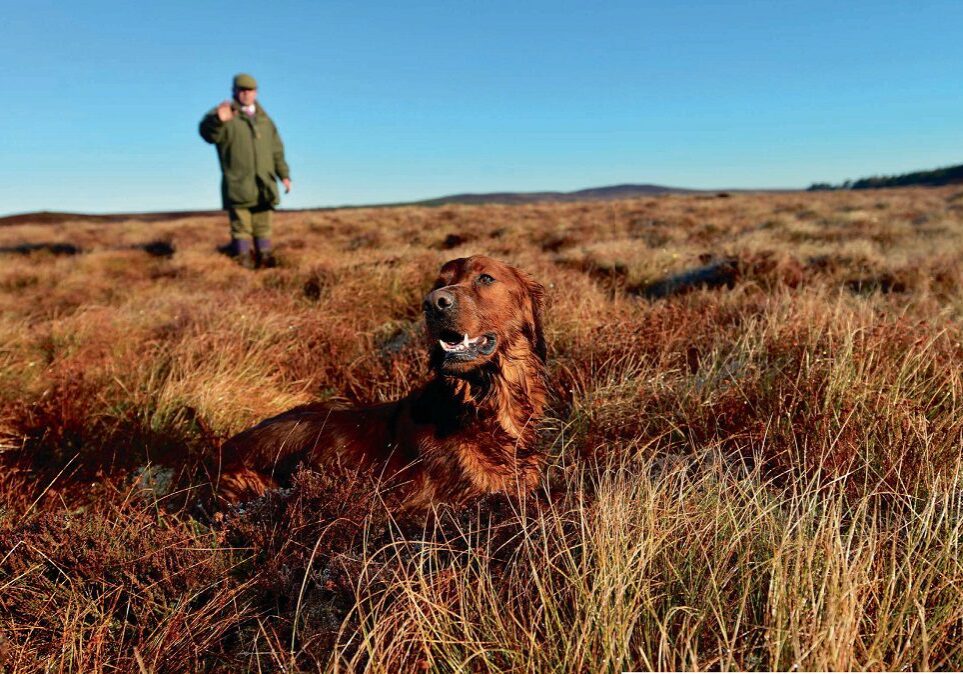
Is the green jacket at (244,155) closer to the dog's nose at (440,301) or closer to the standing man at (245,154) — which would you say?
the standing man at (245,154)

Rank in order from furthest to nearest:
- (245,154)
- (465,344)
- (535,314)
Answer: (245,154) < (535,314) < (465,344)

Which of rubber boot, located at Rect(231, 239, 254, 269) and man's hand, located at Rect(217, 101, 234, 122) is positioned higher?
man's hand, located at Rect(217, 101, 234, 122)

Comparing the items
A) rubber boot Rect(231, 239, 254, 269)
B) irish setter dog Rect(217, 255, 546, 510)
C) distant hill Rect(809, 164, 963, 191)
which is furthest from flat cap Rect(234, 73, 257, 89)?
distant hill Rect(809, 164, 963, 191)

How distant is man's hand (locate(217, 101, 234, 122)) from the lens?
8688 millimetres

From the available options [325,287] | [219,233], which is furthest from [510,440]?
[219,233]

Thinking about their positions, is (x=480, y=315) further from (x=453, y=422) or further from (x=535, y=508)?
(x=535, y=508)

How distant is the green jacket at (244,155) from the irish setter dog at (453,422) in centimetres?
721

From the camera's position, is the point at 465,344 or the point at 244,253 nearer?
the point at 465,344

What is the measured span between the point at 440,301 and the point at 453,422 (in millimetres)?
511

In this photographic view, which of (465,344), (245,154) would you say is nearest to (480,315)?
(465,344)

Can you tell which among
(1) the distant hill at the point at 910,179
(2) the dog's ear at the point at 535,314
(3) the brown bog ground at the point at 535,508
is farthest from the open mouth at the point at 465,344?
(1) the distant hill at the point at 910,179

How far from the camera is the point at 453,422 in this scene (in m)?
2.46

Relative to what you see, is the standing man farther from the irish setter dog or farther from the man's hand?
the irish setter dog

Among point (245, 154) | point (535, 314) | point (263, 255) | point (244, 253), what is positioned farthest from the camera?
point (263, 255)
